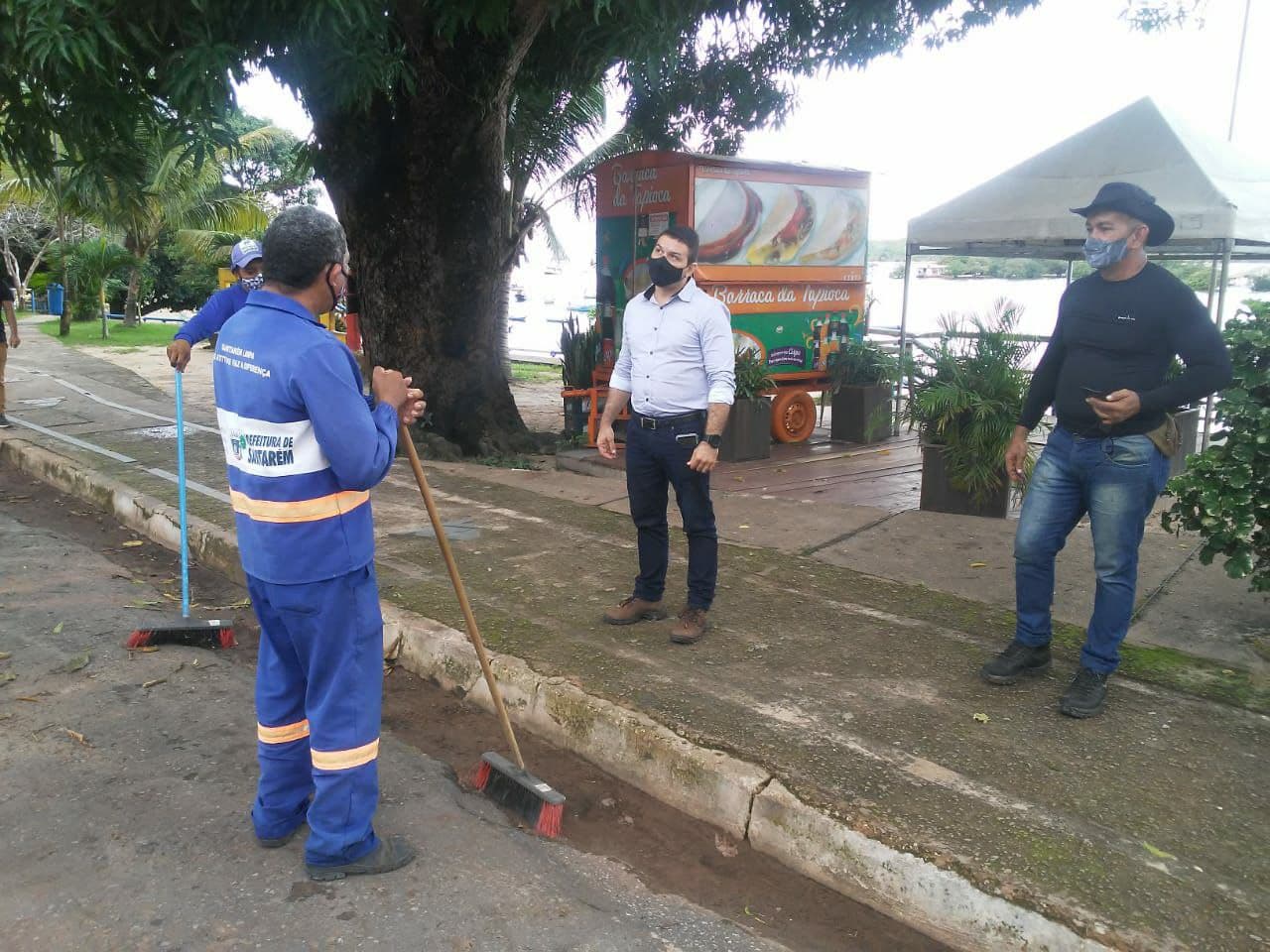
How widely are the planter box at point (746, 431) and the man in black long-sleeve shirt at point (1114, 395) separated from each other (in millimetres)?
5061

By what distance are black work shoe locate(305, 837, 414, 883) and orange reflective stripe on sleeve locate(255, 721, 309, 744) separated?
375mm

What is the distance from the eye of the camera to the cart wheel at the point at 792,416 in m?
10.0

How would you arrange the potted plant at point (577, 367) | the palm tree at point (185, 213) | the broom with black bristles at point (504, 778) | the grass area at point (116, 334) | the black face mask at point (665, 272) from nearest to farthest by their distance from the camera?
the broom with black bristles at point (504, 778) < the black face mask at point (665, 272) < the potted plant at point (577, 367) < the grass area at point (116, 334) < the palm tree at point (185, 213)

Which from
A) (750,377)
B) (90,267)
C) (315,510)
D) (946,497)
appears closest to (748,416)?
(750,377)

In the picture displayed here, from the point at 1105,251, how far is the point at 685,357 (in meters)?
1.73

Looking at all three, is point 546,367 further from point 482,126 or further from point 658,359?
point 658,359

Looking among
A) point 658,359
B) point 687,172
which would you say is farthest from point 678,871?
point 687,172

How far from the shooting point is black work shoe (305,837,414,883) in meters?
3.02

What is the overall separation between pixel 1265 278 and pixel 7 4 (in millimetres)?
11855

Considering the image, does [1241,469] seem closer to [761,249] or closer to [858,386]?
[761,249]

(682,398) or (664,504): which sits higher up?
(682,398)

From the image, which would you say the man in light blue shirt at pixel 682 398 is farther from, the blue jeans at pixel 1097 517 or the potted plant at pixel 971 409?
the potted plant at pixel 971 409

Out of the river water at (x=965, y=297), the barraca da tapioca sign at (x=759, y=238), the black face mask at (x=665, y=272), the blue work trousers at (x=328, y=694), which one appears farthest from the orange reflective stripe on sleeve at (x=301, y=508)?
the barraca da tapioca sign at (x=759, y=238)

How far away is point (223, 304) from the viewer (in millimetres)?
5891
